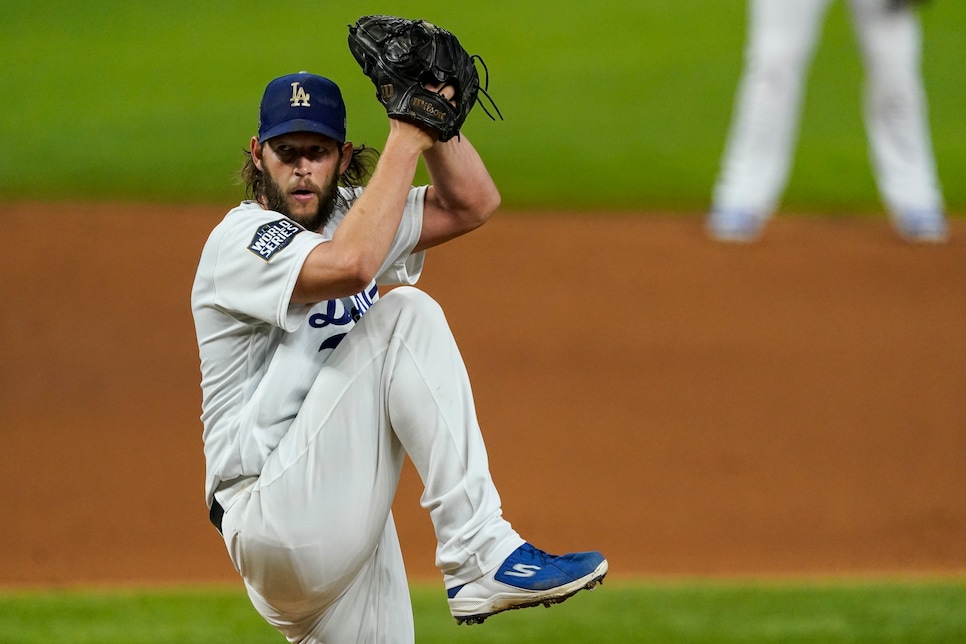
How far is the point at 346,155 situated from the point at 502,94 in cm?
874

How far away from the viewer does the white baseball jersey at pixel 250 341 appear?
3.07 m

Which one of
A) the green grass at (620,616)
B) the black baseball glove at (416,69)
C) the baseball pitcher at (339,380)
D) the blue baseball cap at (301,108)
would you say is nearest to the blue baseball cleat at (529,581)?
the baseball pitcher at (339,380)

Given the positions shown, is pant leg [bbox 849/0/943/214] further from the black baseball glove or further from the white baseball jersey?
the white baseball jersey

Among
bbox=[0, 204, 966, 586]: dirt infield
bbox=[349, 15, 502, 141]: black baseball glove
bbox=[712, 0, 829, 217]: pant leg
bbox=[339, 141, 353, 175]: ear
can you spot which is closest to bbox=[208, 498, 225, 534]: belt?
bbox=[339, 141, 353, 175]: ear

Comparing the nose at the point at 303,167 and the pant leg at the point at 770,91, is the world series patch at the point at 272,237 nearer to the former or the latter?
the nose at the point at 303,167

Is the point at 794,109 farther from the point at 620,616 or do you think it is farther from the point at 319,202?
the point at 319,202

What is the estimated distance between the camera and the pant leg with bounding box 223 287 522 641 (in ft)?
9.86

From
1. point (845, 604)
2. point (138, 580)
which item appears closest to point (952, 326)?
point (845, 604)

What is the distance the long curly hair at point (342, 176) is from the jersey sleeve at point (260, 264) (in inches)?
10.2

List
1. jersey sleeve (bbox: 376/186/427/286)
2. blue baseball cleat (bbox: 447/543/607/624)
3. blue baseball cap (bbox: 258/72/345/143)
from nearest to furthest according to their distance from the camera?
blue baseball cleat (bbox: 447/543/607/624) → blue baseball cap (bbox: 258/72/345/143) → jersey sleeve (bbox: 376/186/427/286)

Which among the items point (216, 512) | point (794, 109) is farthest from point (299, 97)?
point (794, 109)

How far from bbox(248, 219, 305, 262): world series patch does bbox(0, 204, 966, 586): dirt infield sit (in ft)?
9.75

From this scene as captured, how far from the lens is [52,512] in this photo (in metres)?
6.23

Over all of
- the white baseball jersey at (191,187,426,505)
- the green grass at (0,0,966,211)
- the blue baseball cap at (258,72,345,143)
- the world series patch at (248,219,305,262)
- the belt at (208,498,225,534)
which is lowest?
the belt at (208,498,225,534)
